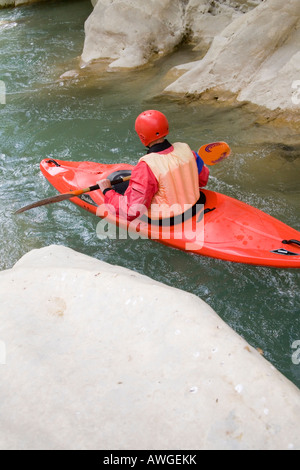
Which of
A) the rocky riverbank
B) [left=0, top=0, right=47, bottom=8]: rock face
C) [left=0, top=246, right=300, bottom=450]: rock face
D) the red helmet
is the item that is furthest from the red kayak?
[left=0, top=0, right=47, bottom=8]: rock face

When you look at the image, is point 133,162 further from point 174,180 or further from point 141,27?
point 141,27

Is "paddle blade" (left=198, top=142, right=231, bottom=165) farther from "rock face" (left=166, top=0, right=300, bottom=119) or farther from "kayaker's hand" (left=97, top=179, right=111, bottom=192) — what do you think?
"rock face" (left=166, top=0, right=300, bottom=119)

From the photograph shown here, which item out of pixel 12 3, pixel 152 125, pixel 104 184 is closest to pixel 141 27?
pixel 104 184

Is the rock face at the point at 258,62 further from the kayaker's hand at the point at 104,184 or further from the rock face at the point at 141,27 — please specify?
the kayaker's hand at the point at 104,184

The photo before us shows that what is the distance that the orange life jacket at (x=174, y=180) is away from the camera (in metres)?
3.18

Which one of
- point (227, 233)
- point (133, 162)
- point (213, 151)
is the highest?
point (213, 151)

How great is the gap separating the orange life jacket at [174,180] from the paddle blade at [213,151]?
23.2 inches

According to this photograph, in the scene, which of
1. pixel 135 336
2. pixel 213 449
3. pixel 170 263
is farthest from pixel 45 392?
pixel 170 263

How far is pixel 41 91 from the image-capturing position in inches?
304

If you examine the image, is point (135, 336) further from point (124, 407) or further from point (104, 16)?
point (104, 16)

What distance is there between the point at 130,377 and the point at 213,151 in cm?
285

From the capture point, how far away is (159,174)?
319 centimetres

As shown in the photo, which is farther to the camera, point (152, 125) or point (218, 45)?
point (218, 45)

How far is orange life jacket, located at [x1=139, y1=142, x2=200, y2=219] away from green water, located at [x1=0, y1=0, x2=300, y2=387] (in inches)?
20.0
